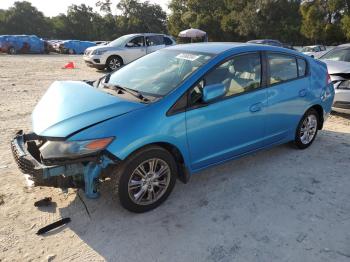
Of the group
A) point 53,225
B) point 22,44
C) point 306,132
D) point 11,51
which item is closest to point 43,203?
point 53,225

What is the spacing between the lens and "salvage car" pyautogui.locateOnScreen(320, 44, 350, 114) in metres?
6.77

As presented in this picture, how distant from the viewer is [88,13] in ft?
218

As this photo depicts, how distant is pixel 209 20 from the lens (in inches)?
1911

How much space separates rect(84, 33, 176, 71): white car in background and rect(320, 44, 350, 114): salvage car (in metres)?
8.46

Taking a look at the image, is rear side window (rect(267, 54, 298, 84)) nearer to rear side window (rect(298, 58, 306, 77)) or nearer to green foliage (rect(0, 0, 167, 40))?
rear side window (rect(298, 58, 306, 77))

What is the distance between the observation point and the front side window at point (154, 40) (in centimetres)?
1509

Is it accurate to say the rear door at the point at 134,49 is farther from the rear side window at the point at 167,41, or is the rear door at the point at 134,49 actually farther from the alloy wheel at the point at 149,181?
the alloy wheel at the point at 149,181

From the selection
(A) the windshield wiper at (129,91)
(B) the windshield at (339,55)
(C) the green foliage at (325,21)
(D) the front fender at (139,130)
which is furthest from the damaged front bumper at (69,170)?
(C) the green foliage at (325,21)

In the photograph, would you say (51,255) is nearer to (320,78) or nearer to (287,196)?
(287,196)

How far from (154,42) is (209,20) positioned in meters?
35.6

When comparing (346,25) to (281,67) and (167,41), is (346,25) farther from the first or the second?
(281,67)

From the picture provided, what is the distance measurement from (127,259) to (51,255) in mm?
646

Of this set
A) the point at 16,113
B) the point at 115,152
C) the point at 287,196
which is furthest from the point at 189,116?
the point at 16,113

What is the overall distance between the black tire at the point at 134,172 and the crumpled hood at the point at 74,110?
0.45 metres
